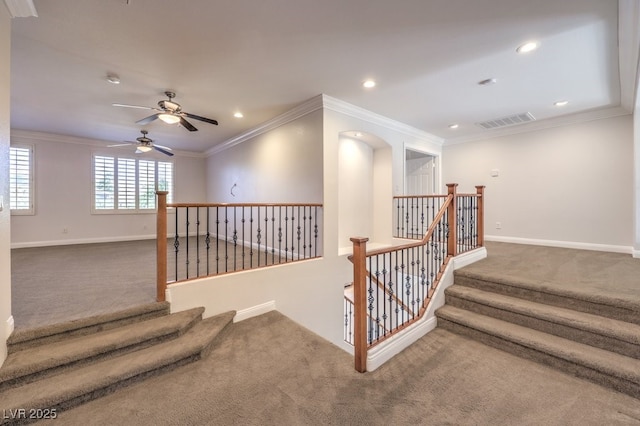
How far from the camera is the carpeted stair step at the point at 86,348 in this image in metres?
1.92

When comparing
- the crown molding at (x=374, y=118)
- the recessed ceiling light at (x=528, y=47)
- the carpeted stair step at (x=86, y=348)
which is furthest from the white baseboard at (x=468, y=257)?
the carpeted stair step at (x=86, y=348)

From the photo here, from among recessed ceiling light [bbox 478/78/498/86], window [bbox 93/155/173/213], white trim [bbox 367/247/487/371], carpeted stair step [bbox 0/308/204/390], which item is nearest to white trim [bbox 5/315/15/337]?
carpeted stair step [bbox 0/308/204/390]

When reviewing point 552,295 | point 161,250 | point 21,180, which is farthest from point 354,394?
point 21,180

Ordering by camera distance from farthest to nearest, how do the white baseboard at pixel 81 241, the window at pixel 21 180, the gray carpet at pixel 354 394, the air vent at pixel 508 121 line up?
the white baseboard at pixel 81 241 → the window at pixel 21 180 → the air vent at pixel 508 121 → the gray carpet at pixel 354 394

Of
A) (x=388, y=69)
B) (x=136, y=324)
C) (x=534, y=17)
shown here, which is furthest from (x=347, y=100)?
(x=136, y=324)

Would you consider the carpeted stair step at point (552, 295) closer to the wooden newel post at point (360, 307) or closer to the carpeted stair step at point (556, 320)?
the carpeted stair step at point (556, 320)

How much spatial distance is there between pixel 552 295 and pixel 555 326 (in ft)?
1.24

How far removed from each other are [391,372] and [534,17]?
10.8 ft

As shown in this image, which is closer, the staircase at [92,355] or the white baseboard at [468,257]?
Result: the staircase at [92,355]

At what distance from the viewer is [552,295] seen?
2783mm

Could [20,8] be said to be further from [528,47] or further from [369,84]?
[528,47]

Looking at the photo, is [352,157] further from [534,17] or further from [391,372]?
[391,372]

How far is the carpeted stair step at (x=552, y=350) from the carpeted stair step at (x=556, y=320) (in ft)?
0.22

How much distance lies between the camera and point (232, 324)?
10.1ft
